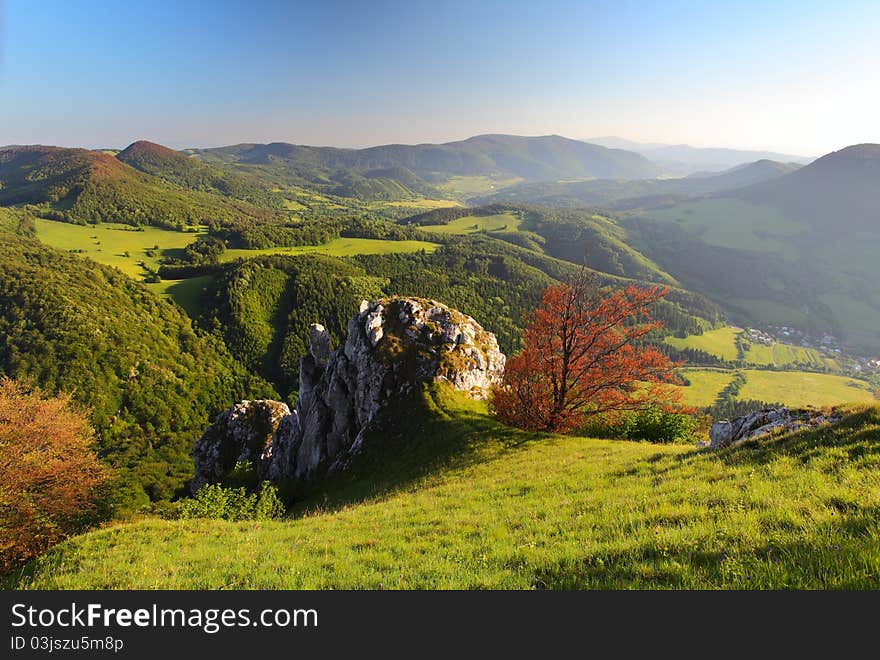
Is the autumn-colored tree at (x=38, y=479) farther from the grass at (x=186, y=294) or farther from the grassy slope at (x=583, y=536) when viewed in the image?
the grass at (x=186, y=294)

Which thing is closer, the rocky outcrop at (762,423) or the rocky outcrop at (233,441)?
the rocky outcrop at (762,423)

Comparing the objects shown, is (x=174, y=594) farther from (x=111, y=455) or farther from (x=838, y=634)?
(x=111, y=455)

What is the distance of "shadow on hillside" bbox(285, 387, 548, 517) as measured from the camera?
25078 millimetres

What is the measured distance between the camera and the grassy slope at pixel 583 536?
614 centimetres

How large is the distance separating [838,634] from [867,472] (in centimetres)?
653

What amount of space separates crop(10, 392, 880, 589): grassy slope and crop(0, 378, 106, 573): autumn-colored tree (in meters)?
14.6

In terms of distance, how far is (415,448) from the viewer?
101ft

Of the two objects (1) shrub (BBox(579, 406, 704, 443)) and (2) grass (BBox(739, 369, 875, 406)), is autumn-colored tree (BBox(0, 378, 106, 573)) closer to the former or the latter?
(1) shrub (BBox(579, 406, 704, 443))

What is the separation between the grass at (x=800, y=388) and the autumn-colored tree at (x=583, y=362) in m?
176

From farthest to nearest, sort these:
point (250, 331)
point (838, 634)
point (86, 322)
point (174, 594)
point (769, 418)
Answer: point (250, 331), point (86, 322), point (769, 418), point (174, 594), point (838, 634)

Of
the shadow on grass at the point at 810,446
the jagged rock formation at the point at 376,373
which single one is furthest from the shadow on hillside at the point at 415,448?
the shadow on grass at the point at 810,446

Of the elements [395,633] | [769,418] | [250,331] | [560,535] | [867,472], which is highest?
[867,472]

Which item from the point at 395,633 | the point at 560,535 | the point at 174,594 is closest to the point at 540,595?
the point at 395,633

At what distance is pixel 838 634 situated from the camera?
4.73m
